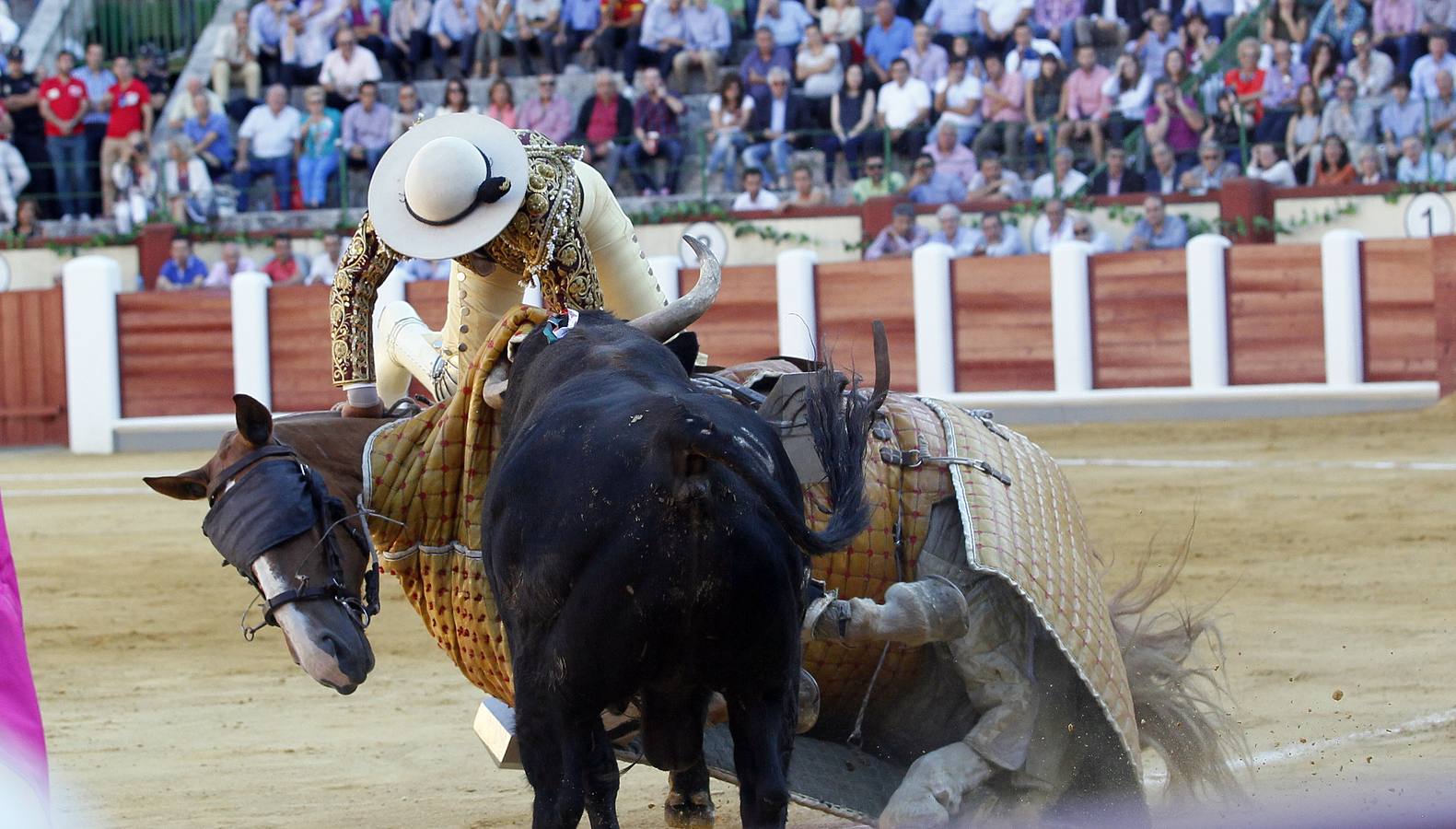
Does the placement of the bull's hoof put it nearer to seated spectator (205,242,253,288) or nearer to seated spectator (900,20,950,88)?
seated spectator (900,20,950,88)

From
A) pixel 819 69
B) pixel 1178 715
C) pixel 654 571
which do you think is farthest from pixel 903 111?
pixel 654 571

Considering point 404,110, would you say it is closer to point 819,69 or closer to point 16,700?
point 819,69

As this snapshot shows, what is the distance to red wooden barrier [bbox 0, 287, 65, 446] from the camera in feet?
45.0

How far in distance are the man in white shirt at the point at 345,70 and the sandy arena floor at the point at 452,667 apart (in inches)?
212

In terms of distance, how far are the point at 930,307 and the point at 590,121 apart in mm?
2890

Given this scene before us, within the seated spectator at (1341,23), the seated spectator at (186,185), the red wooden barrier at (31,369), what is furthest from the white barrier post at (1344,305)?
the red wooden barrier at (31,369)

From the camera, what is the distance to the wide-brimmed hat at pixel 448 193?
12.1 feet

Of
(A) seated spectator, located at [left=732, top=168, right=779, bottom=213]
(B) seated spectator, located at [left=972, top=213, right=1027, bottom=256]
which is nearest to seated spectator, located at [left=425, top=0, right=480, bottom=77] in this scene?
(A) seated spectator, located at [left=732, top=168, right=779, bottom=213]

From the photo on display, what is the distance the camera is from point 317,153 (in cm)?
1434

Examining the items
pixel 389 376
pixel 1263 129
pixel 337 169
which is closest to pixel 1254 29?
pixel 1263 129

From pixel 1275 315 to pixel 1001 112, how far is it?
233cm

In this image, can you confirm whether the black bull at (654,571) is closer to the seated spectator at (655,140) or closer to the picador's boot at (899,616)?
the picador's boot at (899,616)

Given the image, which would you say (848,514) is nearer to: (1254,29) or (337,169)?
(1254,29)

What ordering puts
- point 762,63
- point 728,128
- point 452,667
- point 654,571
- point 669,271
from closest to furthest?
point 654,571
point 452,667
point 669,271
point 728,128
point 762,63
